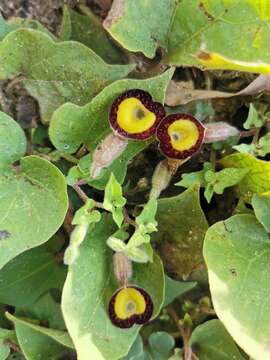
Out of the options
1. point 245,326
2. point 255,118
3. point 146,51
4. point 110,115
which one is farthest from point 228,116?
point 245,326

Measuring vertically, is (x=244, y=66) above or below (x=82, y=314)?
above

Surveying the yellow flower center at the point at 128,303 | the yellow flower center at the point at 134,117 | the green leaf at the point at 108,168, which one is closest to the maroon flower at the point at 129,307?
the yellow flower center at the point at 128,303

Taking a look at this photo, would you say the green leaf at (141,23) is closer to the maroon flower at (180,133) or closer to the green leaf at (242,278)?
the maroon flower at (180,133)

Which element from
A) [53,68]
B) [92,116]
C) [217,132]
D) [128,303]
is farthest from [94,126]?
[128,303]

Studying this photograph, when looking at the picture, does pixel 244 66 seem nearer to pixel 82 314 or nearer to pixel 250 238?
pixel 250 238

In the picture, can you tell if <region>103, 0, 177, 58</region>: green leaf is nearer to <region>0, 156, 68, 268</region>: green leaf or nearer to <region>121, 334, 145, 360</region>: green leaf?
<region>0, 156, 68, 268</region>: green leaf

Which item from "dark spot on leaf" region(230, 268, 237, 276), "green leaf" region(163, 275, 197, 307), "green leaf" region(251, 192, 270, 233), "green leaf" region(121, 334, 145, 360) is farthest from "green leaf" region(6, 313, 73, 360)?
"green leaf" region(251, 192, 270, 233)
